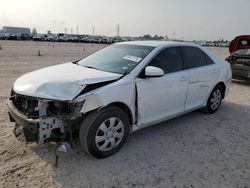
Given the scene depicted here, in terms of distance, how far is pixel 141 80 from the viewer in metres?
3.91

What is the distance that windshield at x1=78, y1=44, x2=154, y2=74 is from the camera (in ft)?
13.4

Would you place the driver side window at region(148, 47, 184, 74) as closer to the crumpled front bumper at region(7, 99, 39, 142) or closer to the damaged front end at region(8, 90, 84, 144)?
the damaged front end at region(8, 90, 84, 144)

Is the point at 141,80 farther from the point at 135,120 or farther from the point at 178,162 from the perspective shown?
the point at 178,162

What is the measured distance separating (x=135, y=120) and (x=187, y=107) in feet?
4.75

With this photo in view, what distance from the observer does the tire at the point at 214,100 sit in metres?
5.69

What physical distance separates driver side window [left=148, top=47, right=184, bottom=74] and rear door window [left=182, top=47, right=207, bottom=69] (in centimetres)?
20

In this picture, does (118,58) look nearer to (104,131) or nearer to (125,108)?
(125,108)

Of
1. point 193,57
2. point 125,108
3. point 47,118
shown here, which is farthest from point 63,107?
point 193,57

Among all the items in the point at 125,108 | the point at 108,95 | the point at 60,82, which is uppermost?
the point at 60,82

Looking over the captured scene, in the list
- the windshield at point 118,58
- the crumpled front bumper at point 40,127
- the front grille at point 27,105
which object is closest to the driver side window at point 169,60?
the windshield at point 118,58

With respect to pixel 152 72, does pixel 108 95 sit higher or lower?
lower

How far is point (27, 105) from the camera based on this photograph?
11.4ft

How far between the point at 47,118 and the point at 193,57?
3153 millimetres

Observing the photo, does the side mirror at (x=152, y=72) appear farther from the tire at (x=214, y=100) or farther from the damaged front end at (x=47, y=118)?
the tire at (x=214, y=100)
